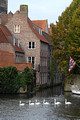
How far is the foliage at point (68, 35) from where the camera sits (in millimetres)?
61438

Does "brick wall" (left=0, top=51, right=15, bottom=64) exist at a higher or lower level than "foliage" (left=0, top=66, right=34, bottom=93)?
higher

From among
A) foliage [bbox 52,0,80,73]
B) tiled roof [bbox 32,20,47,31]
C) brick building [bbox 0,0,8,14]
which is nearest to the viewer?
foliage [bbox 52,0,80,73]

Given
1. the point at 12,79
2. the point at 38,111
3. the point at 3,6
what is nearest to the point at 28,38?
the point at 12,79

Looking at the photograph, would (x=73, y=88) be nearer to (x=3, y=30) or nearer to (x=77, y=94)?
(x=77, y=94)

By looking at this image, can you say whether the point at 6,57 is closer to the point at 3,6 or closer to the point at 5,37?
the point at 5,37

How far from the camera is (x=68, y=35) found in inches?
2478

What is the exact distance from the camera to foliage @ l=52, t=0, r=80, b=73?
61.4 meters

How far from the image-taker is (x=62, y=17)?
66562 mm

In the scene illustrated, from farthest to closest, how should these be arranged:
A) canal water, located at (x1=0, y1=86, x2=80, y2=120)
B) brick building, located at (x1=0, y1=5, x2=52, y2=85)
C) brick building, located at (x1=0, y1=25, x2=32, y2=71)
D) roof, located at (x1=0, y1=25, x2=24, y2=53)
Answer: brick building, located at (x1=0, y1=5, x2=52, y2=85) < roof, located at (x1=0, y1=25, x2=24, y2=53) < brick building, located at (x1=0, y1=25, x2=32, y2=71) < canal water, located at (x1=0, y1=86, x2=80, y2=120)


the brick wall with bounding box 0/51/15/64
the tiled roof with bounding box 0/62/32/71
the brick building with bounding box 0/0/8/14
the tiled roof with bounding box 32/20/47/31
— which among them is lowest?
the tiled roof with bounding box 0/62/32/71

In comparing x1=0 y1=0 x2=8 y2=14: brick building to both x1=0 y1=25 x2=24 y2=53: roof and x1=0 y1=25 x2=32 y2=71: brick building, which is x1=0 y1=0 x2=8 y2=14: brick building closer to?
x1=0 y1=25 x2=24 y2=53: roof

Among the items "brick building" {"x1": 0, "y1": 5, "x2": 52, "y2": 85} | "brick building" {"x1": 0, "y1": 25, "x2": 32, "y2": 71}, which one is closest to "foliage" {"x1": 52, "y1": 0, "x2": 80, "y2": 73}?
"brick building" {"x1": 0, "y1": 5, "x2": 52, "y2": 85}

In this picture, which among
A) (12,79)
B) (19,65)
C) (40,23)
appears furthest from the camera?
(40,23)

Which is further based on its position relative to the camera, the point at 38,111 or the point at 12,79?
the point at 12,79
